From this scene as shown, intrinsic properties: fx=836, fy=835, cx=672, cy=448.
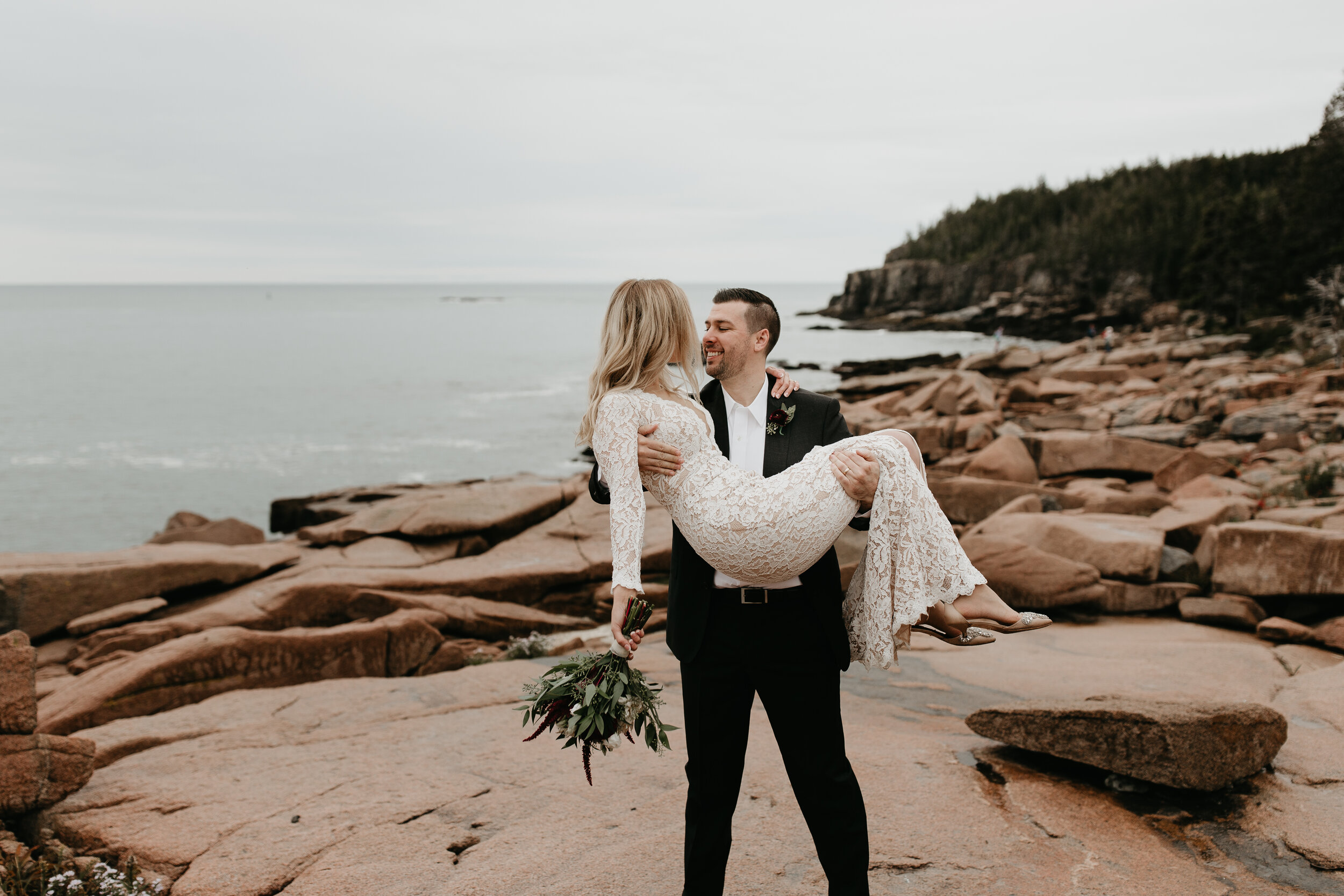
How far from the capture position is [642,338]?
9.85ft

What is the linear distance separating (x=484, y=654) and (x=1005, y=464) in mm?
10617

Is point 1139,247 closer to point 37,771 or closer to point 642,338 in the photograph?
point 642,338

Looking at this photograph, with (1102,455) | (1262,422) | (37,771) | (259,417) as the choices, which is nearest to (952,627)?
(37,771)

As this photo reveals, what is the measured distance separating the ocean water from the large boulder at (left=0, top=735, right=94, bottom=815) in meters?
16.0

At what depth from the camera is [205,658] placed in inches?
277

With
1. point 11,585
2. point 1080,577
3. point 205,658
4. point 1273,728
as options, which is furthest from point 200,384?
point 1273,728

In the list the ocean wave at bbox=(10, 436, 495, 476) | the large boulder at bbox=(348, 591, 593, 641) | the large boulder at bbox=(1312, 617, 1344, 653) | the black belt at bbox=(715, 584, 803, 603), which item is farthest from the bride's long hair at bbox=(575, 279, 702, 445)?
the ocean wave at bbox=(10, 436, 495, 476)

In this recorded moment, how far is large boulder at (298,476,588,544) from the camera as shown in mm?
11852

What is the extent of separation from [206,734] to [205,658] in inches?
59.9

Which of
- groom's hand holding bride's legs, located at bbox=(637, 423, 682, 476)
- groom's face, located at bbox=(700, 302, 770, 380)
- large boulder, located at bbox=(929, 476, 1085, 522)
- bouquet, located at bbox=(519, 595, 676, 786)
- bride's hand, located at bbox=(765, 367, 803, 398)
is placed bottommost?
large boulder, located at bbox=(929, 476, 1085, 522)

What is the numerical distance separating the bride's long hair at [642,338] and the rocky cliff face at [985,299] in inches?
2906

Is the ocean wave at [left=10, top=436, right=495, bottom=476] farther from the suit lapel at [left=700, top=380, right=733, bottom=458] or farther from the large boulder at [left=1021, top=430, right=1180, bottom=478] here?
the suit lapel at [left=700, top=380, right=733, bottom=458]

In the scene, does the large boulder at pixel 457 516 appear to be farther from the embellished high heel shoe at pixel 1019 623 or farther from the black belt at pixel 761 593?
the embellished high heel shoe at pixel 1019 623

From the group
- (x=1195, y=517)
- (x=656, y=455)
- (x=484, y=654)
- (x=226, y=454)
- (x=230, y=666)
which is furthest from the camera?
(x=226, y=454)
